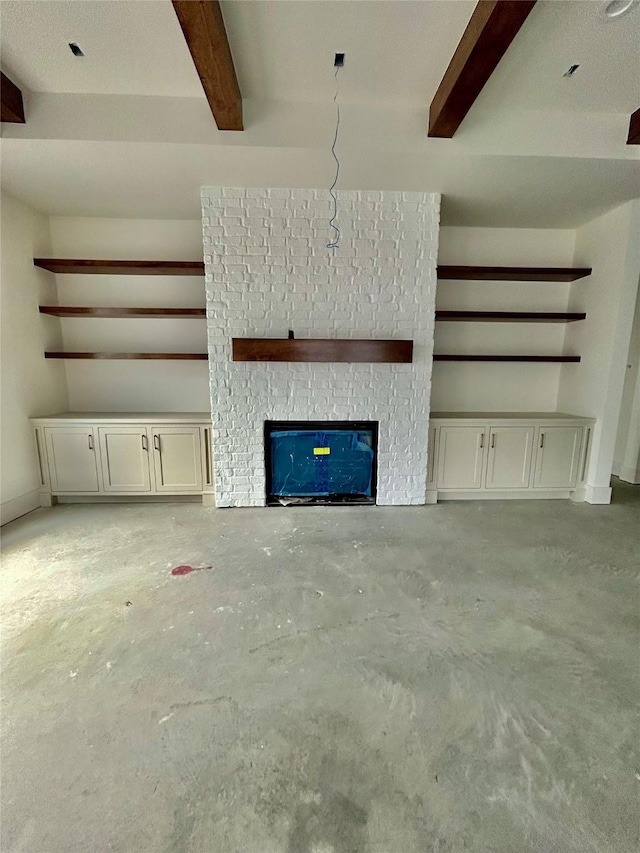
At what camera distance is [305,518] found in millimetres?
3250

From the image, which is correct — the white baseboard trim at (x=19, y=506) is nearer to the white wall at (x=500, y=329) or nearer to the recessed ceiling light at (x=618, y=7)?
the white wall at (x=500, y=329)

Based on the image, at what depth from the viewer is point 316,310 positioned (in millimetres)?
3285

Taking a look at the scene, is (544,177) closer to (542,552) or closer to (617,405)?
(617,405)

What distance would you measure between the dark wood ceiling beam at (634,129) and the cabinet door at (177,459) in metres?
4.00

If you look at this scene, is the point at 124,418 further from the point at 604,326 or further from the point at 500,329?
the point at 604,326

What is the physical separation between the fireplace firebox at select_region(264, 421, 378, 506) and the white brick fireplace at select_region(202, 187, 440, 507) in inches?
3.4

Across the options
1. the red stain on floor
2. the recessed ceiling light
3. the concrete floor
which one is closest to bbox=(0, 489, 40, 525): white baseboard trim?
the concrete floor

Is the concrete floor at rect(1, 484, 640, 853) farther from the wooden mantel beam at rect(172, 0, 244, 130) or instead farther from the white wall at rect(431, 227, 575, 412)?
the wooden mantel beam at rect(172, 0, 244, 130)

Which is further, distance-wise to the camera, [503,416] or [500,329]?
[500,329]

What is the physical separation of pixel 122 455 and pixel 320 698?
2.84 metres

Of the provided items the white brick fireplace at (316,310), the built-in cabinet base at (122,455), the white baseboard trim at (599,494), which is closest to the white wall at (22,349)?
the built-in cabinet base at (122,455)

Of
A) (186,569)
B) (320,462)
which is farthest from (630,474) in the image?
(186,569)

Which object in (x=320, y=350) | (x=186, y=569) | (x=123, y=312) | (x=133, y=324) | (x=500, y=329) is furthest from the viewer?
(x=500, y=329)

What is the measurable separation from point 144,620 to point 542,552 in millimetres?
2702
